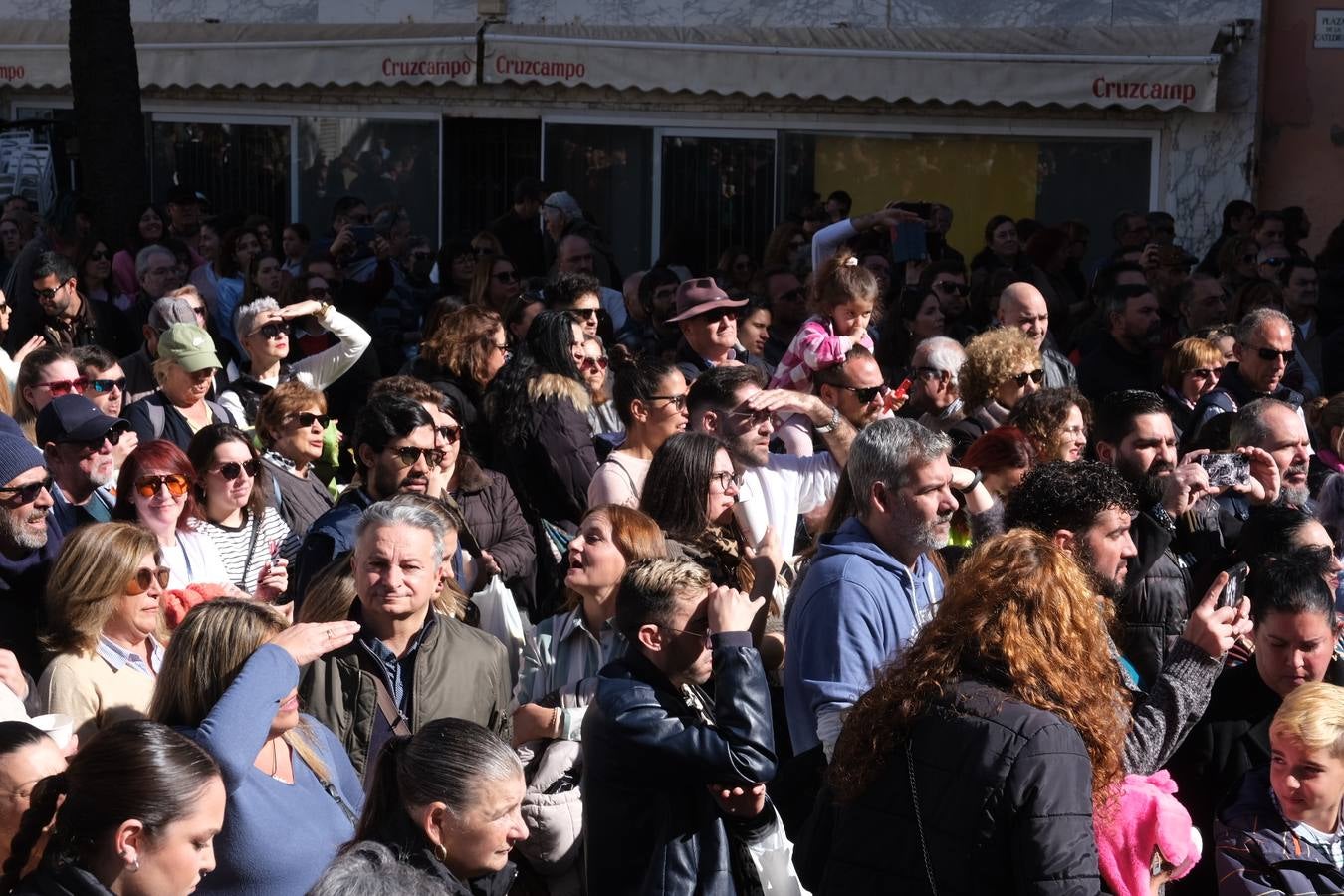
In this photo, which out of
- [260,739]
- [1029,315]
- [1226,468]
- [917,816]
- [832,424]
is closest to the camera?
[917,816]

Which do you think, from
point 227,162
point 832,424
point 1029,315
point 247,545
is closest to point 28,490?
point 247,545

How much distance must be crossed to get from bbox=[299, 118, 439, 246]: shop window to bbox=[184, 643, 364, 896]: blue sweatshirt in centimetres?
1293

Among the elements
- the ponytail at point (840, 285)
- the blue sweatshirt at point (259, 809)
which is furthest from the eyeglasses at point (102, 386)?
the blue sweatshirt at point (259, 809)

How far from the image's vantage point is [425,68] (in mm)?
15352

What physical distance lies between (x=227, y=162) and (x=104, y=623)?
13.4 metres

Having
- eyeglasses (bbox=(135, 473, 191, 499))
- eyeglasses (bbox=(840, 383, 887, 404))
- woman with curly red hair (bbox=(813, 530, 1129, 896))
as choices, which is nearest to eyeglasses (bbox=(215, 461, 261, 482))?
eyeglasses (bbox=(135, 473, 191, 499))

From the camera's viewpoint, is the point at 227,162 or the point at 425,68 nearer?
the point at 425,68

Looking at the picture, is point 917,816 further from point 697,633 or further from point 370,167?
point 370,167

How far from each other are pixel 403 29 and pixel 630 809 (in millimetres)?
12706

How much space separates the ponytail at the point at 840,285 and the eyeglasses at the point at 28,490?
12.0 ft

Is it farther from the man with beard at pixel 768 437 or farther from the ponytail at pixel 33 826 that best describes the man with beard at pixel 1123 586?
the ponytail at pixel 33 826

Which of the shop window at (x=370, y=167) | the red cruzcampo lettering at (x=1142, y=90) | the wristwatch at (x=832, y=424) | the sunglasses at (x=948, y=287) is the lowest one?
the wristwatch at (x=832, y=424)

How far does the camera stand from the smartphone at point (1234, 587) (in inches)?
189

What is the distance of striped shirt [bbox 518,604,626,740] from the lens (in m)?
4.89
